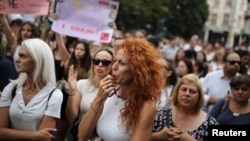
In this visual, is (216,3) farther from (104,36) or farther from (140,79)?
(140,79)

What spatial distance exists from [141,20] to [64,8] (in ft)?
134

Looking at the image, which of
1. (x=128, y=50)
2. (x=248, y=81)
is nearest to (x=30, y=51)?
(x=128, y=50)

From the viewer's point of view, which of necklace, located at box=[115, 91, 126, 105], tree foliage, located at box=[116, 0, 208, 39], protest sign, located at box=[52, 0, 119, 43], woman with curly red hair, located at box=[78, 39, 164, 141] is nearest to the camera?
woman with curly red hair, located at box=[78, 39, 164, 141]

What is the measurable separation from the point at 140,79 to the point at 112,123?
380 mm

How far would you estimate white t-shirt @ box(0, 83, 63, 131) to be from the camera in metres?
3.76

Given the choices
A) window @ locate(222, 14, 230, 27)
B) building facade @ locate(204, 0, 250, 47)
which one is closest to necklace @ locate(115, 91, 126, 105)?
building facade @ locate(204, 0, 250, 47)

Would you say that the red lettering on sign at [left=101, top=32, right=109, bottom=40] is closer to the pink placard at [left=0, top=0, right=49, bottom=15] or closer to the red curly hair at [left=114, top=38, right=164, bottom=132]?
the pink placard at [left=0, top=0, right=49, bottom=15]

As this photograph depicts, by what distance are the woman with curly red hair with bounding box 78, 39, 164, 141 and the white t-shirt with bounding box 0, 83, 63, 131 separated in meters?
0.45

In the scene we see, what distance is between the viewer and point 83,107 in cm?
463

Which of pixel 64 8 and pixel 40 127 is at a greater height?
pixel 64 8

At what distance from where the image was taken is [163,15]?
50531 mm

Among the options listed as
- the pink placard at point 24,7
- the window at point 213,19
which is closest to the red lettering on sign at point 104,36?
the pink placard at point 24,7

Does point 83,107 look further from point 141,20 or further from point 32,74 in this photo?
point 141,20

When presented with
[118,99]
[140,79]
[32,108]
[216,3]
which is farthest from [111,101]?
[216,3]
